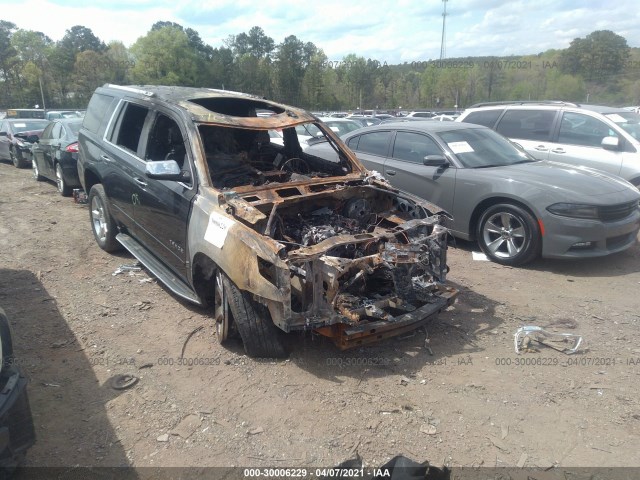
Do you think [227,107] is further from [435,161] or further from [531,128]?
[531,128]

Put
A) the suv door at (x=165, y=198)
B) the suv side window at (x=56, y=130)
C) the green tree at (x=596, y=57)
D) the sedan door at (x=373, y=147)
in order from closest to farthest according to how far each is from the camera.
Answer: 1. the suv door at (x=165, y=198)
2. the sedan door at (x=373, y=147)
3. the suv side window at (x=56, y=130)
4. the green tree at (x=596, y=57)

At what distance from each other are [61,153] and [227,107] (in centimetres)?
547

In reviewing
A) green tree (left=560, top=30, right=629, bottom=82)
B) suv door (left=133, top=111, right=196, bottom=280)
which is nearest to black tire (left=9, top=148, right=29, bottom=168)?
suv door (left=133, top=111, right=196, bottom=280)

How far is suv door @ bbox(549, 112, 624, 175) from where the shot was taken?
789 cm

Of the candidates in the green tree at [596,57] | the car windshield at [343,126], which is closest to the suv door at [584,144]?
the car windshield at [343,126]

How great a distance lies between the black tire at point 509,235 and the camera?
225 inches

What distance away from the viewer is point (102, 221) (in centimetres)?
627

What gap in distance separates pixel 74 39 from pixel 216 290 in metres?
99.7

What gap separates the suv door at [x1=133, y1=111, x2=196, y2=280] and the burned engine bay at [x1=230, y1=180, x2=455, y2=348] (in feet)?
2.24

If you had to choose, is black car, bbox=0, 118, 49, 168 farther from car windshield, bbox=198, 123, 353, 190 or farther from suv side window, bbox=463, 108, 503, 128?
suv side window, bbox=463, 108, 503, 128

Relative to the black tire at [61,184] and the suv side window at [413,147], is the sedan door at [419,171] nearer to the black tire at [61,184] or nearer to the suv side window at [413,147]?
the suv side window at [413,147]

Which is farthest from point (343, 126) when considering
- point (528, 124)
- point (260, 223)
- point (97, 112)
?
point (260, 223)

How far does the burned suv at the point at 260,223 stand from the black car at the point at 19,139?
10074mm

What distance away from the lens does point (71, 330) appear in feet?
14.3
